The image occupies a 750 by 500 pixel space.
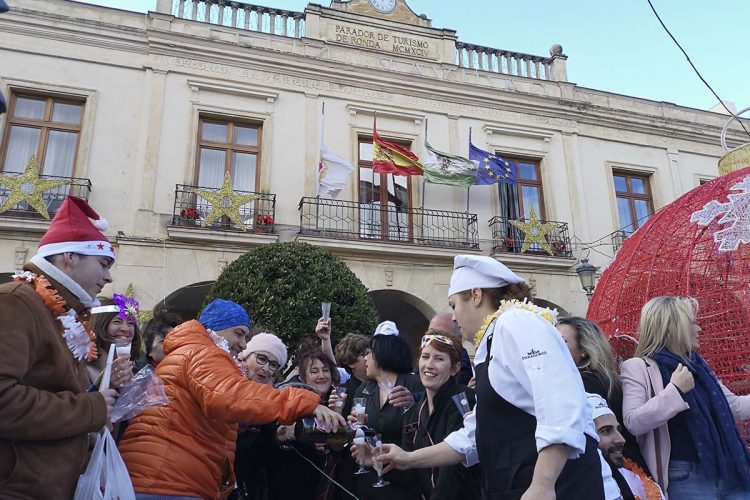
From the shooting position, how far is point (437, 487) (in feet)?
8.29

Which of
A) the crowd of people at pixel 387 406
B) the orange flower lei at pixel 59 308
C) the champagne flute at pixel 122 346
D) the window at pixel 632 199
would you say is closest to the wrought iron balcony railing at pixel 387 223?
the window at pixel 632 199

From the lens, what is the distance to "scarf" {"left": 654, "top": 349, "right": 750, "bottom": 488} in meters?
2.64

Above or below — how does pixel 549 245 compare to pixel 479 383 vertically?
above

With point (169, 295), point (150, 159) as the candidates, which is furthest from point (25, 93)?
point (169, 295)

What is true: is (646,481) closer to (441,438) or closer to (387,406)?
(441,438)

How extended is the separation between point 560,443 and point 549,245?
11.3 m

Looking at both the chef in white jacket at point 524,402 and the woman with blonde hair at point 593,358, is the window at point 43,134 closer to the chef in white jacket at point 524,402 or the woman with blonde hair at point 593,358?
the woman with blonde hair at point 593,358

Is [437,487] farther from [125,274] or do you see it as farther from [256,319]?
[125,274]

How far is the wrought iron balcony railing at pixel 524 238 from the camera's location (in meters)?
12.1

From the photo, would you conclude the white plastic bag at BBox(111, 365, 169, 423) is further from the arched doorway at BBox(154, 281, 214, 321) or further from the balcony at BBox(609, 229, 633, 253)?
the balcony at BBox(609, 229, 633, 253)

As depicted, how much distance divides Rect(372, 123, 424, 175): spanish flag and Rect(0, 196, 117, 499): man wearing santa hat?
923 cm

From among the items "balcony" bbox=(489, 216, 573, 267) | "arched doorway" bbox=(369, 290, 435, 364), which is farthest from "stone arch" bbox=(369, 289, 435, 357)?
"balcony" bbox=(489, 216, 573, 267)

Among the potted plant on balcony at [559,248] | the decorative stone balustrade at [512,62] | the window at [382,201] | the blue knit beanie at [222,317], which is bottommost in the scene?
the blue knit beanie at [222,317]

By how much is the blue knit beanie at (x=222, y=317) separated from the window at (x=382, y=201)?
8.17 m
